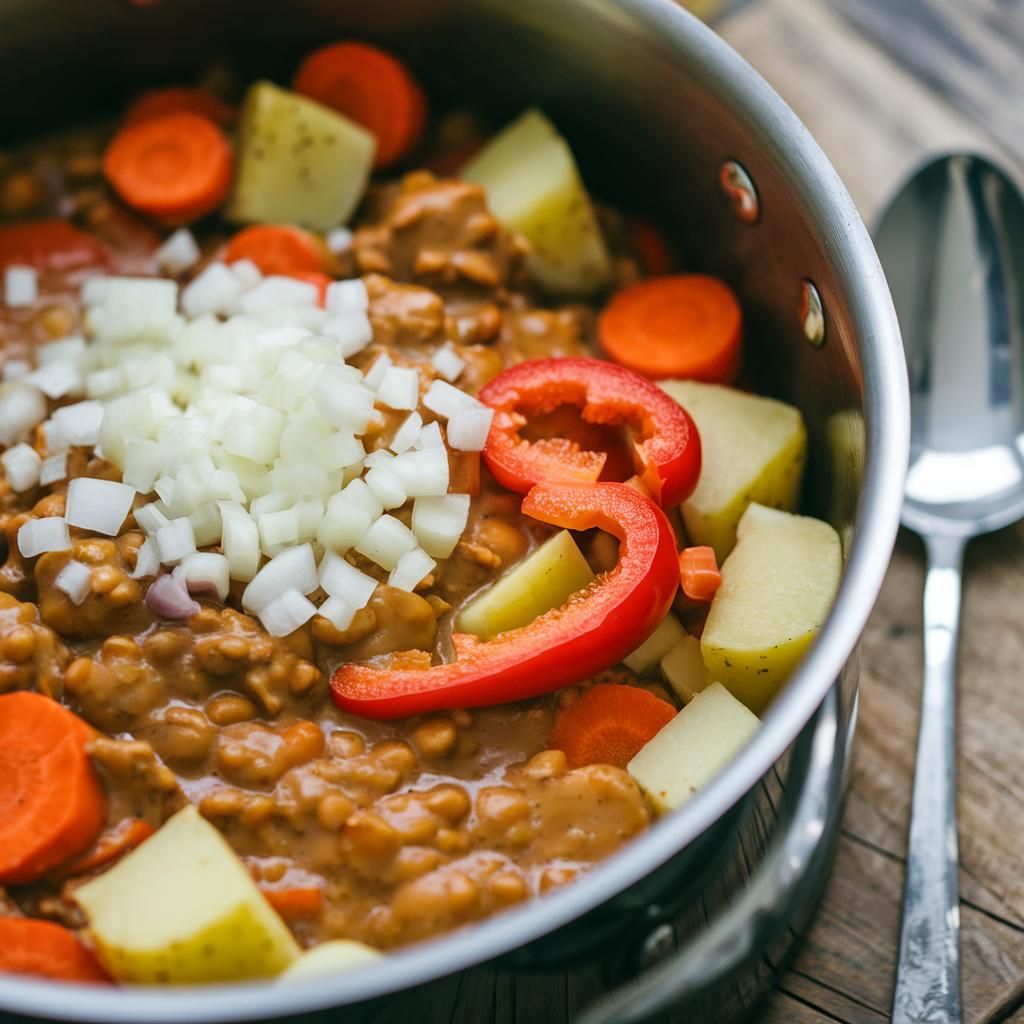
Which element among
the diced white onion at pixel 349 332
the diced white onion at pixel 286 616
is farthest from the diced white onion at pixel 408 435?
the diced white onion at pixel 286 616

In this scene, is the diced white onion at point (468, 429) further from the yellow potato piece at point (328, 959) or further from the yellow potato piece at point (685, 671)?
the yellow potato piece at point (328, 959)

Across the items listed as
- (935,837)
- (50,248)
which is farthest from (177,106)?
Answer: (935,837)

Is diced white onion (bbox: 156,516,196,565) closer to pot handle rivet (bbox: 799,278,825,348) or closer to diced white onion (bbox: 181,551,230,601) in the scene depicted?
diced white onion (bbox: 181,551,230,601)

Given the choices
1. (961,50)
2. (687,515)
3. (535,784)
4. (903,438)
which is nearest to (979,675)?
(687,515)

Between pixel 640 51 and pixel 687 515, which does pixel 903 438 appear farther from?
pixel 640 51

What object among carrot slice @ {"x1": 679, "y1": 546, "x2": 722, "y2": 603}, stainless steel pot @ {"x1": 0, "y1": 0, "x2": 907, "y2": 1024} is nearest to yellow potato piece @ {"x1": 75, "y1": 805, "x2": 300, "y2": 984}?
stainless steel pot @ {"x1": 0, "y1": 0, "x2": 907, "y2": 1024}
